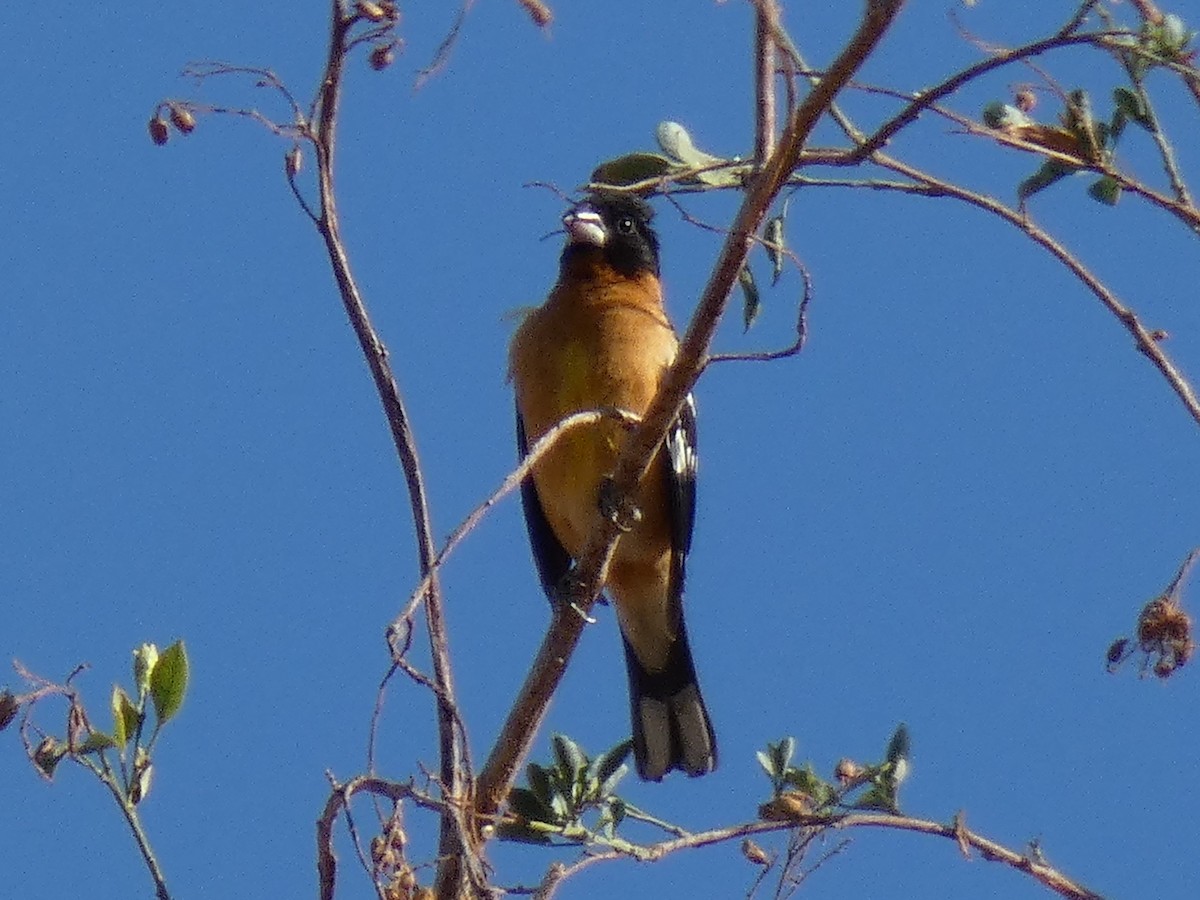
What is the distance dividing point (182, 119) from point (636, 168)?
0.88 m

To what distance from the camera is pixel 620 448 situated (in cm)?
489

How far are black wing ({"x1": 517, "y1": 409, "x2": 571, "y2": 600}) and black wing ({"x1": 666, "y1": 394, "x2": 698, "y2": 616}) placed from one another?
0.34 meters

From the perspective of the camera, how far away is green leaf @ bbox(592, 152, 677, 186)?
11.0 feet

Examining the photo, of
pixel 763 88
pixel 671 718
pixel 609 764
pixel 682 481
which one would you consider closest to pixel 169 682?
pixel 609 764

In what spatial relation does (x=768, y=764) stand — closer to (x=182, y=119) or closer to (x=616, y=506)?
(x=616, y=506)

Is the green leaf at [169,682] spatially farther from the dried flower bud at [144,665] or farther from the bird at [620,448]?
the bird at [620,448]

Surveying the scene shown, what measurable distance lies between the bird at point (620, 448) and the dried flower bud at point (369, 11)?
246 cm

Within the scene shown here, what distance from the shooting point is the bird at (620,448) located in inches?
194

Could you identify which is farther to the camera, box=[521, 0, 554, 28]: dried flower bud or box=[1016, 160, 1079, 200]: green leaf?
box=[1016, 160, 1079, 200]: green leaf

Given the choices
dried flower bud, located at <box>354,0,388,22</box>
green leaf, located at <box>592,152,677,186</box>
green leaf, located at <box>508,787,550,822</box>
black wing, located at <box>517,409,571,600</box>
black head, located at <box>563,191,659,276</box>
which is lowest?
green leaf, located at <box>508,787,550,822</box>

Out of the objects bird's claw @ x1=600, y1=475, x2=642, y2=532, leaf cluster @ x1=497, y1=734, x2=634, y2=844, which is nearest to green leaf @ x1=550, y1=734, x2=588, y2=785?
leaf cluster @ x1=497, y1=734, x2=634, y2=844

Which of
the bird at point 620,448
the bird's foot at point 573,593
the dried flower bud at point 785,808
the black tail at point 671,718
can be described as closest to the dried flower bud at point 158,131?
the bird's foot at point 573,593

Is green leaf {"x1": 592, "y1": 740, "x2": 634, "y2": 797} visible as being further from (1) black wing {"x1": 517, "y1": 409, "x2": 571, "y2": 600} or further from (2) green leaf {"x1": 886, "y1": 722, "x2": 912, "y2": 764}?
(1) black wing {"x1": 517, "y1": 409, "x2": 571, "y2": 600}

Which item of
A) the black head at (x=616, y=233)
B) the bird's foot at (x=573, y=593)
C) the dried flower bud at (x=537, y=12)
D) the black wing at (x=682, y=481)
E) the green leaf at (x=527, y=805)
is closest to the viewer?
the dried flower bud at (x=537, y=12)
